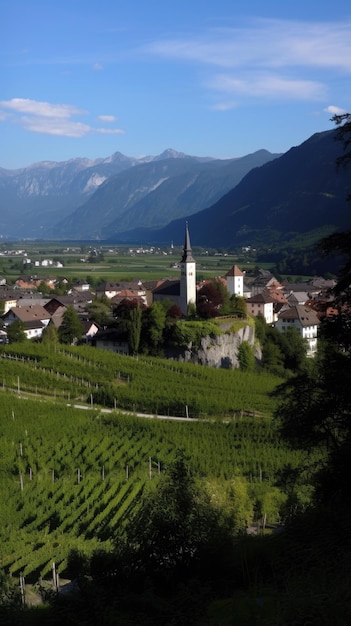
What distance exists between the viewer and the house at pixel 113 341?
187 feet

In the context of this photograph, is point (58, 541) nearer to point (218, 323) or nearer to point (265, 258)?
point (218, 323)

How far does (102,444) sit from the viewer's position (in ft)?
99.9

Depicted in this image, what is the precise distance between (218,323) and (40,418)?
2609 centimetres

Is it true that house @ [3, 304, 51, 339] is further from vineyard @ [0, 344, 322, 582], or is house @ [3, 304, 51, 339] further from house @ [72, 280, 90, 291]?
house @ [72, 280, 90, 291]

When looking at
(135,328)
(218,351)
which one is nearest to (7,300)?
(135,328)

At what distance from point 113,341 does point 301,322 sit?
19766mm

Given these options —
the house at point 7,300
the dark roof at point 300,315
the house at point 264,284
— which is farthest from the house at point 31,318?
the house at point 264,284

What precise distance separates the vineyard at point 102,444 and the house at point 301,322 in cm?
1746

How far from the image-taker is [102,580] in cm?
1095

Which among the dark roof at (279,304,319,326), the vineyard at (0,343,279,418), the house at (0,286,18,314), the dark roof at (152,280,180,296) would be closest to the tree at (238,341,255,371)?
Answer: the vineyard at (0,343,279,418)

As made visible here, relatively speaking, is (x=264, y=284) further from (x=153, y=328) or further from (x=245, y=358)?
(x=153, y=328)

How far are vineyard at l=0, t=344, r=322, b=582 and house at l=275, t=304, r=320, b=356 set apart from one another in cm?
1746

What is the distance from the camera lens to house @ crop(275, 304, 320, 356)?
221 feet

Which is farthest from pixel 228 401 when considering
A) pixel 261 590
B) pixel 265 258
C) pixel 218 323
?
pixel 265 258
